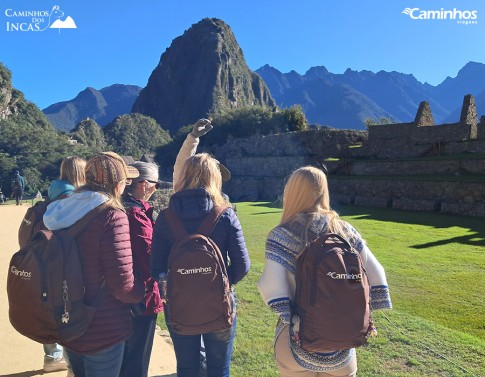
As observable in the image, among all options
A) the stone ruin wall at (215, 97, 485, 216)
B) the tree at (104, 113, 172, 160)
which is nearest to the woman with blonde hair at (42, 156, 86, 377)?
the stone ruin wall at (215, 97, 485, 216)

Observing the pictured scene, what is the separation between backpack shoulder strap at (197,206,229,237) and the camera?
258 centimetres

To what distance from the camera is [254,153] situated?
3769 centimetres

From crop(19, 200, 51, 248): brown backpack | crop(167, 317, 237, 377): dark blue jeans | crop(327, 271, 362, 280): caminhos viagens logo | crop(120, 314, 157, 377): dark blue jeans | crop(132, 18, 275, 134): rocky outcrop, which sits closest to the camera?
crop(327, 271, 362, 280): caminhos viagens logo

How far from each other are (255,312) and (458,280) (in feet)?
11.0

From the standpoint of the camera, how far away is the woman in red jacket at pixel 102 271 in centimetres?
240

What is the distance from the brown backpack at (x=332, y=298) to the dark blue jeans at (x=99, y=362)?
1193mm

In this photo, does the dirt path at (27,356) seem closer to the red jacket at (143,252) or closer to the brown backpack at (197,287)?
the red jacket at (143,252)

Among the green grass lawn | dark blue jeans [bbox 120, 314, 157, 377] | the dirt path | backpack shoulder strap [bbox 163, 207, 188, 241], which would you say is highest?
backpack shoulder strap [bbox 163, 207, 188, 241]

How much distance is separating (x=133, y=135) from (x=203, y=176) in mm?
86231

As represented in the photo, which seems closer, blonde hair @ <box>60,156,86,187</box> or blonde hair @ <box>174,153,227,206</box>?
blonde hair @ <box>174,153,227,206</box>

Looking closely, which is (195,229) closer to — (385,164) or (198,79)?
(385,164)

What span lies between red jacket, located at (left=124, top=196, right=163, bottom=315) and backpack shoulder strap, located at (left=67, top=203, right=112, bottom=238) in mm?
507

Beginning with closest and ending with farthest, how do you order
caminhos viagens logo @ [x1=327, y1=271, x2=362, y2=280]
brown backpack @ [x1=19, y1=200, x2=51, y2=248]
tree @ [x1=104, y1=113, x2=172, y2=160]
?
caminhos viagens logo @ [x1=327, y1=271, x2=362, y2=280] < brown backpack @ [x1=19, y1=200, x2=51, y2=248] < tree @ [x1=104, y1=113, x2=172, y2=160]

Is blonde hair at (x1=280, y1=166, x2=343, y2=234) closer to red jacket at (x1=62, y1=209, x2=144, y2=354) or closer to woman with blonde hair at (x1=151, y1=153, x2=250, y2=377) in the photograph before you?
woman with blonde hair at (x1=151, y1=153, x2=250, y2=377)
